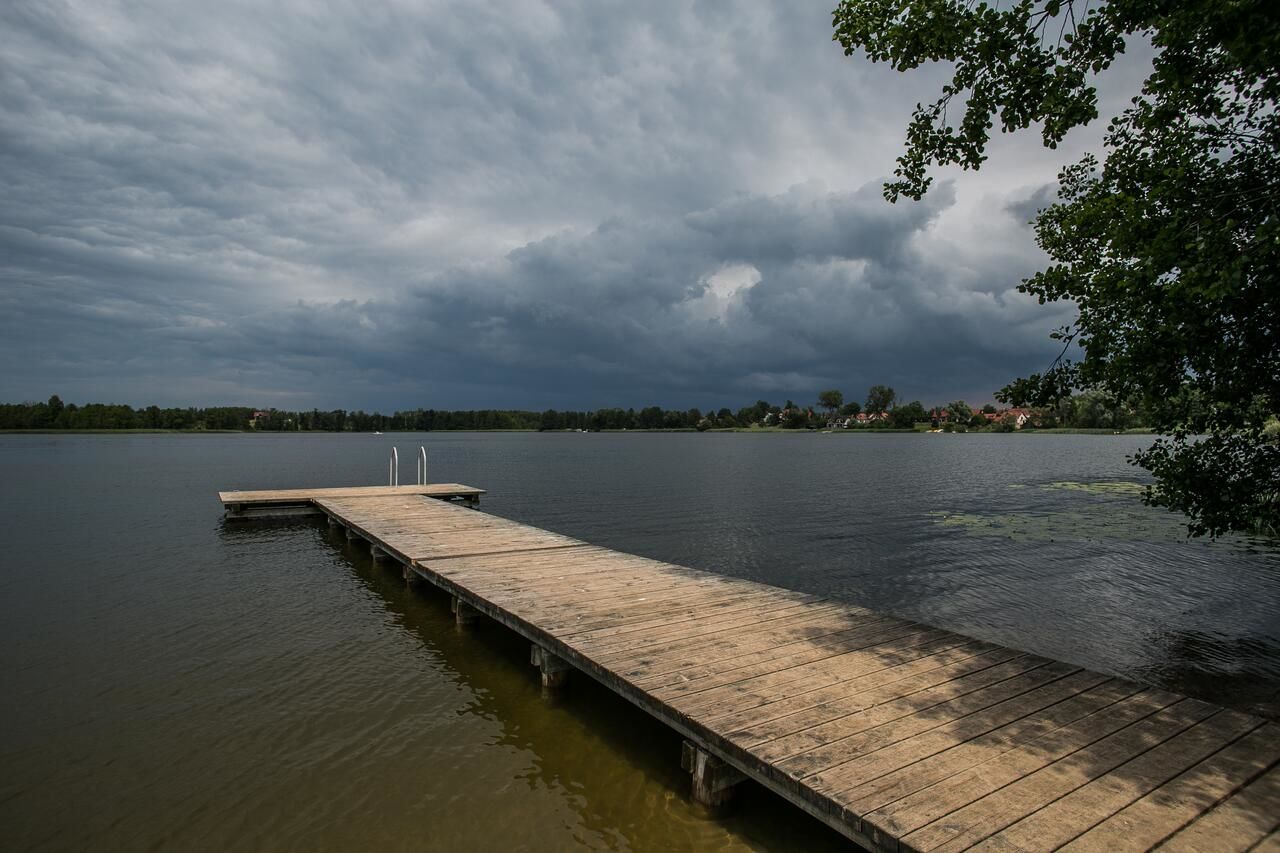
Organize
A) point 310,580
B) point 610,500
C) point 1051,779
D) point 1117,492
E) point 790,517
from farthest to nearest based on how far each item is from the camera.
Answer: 1. point 1117,492
2. point 610,500
3. point 790,517
4. point 310,580
5. point 1051,779

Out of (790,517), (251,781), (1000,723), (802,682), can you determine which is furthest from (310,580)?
(790,517)

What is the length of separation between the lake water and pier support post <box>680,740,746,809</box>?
6.5 inches

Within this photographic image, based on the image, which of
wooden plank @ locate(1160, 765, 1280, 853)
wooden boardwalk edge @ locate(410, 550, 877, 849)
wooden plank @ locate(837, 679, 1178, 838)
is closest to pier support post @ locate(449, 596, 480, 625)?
wooden boardwalk edge @ locate(410, 550, 877, 849)

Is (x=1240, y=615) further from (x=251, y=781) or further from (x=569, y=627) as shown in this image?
(x=251, y=781)

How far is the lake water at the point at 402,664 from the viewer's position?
5379mm

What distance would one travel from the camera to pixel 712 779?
16.9 feet

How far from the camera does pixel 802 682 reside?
5.71 m

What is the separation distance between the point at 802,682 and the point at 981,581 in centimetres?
1070

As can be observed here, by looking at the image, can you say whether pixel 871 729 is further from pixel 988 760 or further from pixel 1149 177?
pixel 1149 177

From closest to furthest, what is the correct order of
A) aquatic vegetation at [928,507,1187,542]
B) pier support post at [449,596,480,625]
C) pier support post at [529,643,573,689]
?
pier support post at [529,643,573,689] → pier support post at [449,596,480,625] → aquatic vegetation at [928,507,1187,542]

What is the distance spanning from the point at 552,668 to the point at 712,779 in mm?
2931

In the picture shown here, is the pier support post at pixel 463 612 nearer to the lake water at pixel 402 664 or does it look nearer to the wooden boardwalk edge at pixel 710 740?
the lake water at pixel 402 664

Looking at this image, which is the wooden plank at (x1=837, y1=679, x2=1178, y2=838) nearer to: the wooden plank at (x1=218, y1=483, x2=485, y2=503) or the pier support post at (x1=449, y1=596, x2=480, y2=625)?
the pier support post at (x1=449, y1=596, x2=480, y2=625)

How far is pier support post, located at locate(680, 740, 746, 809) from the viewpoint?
16.9 ft
